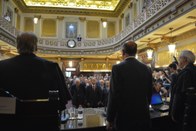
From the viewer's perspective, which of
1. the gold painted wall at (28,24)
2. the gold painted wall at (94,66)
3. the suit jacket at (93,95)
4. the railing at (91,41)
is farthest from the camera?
the gold painted wall at (94,66)

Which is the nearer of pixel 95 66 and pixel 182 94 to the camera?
pixel 182 94

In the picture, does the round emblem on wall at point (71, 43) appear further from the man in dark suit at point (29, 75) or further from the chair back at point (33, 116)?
the chair back at point (33, 116)

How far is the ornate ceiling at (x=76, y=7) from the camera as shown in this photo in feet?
68.2

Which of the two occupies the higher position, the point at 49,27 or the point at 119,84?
the point at 49,27

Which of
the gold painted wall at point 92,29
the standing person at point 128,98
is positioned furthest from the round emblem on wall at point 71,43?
the standing person at point 128,98

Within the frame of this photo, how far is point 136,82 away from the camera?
222 centimetres

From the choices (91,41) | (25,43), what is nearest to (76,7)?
(91,41)

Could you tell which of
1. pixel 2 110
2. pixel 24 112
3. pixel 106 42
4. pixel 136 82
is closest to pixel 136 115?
pixel 136 82

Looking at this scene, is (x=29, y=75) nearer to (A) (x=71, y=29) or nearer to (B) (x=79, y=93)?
(B) (x=79, y=93)

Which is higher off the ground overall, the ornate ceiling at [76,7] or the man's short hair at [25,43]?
the ornate ceiling at [76,7]

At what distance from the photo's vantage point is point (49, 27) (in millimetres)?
21891

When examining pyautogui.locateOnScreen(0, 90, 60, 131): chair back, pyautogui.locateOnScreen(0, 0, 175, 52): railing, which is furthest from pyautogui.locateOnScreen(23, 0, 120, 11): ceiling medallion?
pyautogui.locateOnScreen(0, 90, 60, 131): chair back

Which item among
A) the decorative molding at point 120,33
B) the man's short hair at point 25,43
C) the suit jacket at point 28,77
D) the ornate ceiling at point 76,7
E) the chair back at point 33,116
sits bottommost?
the chair back at point 33,116

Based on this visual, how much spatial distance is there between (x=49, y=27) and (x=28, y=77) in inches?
845
